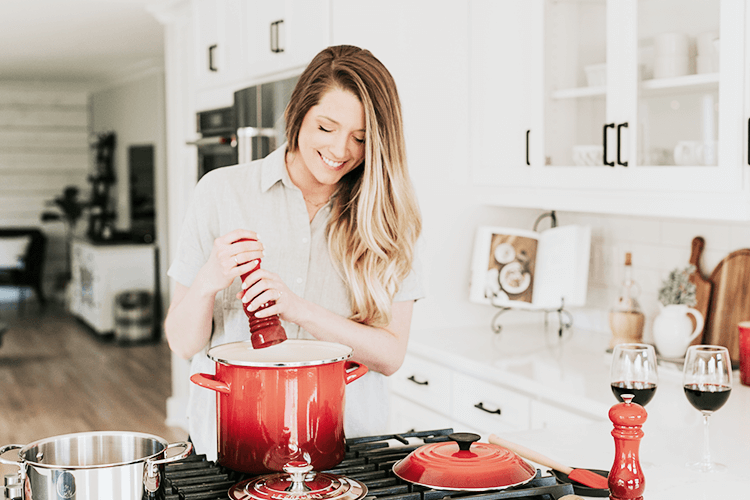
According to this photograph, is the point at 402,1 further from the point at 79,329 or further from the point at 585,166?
the point at 79,329

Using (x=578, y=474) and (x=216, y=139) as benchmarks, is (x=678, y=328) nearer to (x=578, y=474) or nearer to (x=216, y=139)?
(x=578, y=474)

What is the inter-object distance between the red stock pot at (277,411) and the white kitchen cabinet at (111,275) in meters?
6.74

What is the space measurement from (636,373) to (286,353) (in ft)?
2.27

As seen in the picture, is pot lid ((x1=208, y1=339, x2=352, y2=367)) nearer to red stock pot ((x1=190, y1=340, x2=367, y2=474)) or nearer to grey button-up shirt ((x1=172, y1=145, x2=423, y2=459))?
red stock pot ((x1=190, y1=340, x2=367, y2=474))

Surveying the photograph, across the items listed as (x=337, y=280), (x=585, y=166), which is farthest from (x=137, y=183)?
(x=337, y=280)

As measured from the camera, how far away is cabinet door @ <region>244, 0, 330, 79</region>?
2.87 meters

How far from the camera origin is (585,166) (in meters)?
2.52

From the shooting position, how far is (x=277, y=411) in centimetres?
108

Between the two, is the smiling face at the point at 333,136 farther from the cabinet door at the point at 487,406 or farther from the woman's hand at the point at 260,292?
the cabinet door at the point at 487,406

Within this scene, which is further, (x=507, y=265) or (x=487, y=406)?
(x=507, y=265)

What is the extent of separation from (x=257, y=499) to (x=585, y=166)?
1832mm

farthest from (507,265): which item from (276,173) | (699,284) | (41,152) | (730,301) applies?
(41,152)

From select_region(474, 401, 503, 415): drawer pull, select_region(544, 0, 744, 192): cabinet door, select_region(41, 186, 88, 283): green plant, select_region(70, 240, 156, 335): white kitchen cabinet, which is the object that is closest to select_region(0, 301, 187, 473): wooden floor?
select_region(70, 240, 156, 335): white kitchen cabinet

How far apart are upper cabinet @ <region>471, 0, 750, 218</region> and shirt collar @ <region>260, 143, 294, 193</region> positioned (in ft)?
3.73
